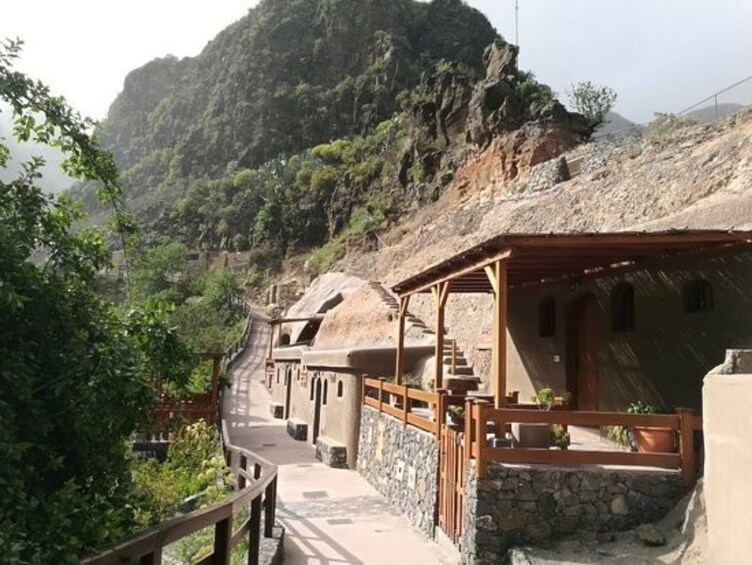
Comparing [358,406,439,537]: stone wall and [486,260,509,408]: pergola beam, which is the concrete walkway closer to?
[358,406,439,537]: stone wall

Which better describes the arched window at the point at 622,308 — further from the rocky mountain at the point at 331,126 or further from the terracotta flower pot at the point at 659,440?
the rocky mountain at the point at 331,126

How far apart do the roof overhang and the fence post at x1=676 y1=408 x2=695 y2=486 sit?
83.9 inches

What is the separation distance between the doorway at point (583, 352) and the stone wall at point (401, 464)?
10.8 ft

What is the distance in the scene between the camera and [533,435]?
7.11 meters

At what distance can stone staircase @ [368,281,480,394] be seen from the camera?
Result: 11.3 metres

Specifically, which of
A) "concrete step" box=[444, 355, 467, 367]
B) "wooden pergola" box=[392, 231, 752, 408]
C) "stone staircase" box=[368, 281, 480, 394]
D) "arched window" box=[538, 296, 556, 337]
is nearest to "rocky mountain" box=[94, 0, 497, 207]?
"stone staircase" box=[368, 281, 480, 394]

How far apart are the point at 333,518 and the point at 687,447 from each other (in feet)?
18.3

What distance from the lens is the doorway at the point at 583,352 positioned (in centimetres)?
1061

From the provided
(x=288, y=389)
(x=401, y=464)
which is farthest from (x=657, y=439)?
(x=288, y=389)

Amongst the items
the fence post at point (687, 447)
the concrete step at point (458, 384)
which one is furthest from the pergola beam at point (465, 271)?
the fence post at point (687, 447)

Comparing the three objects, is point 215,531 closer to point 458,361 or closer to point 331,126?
point 458,361

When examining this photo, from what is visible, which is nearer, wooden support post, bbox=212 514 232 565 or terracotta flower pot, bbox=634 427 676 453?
wooden support post, bbox=212 514 232 565

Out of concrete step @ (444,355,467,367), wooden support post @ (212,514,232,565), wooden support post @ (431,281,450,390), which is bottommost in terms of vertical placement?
wooden support post @ (212,514,232,565)

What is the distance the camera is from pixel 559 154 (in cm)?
2470
